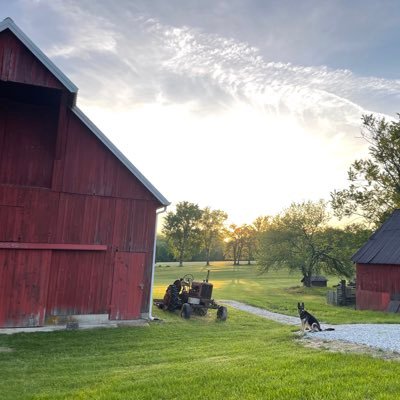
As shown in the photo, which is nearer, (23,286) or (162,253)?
(23,286)

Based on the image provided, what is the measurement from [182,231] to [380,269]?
55.4 m

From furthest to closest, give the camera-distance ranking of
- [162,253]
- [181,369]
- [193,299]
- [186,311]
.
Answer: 1. [162,253]
2. [193,299]
3. [186,311]
4. [181,369]

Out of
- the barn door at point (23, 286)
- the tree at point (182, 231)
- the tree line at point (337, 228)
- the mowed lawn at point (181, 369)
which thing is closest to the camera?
the mowed lawn at point (181, 369)

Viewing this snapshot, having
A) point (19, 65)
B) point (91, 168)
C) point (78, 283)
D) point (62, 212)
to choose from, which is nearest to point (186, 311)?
point (78, 283)

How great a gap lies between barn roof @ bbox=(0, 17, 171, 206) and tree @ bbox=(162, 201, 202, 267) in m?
63.6

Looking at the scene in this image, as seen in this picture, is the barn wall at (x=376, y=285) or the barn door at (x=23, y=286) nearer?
the barn door at (x=23, y=286)

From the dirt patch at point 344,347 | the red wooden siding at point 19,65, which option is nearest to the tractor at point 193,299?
the dirt patch at point 344,347

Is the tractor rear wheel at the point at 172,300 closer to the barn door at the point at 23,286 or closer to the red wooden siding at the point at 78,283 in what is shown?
the red wooden siding at the point at 78,283

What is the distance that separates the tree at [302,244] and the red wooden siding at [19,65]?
117 ft

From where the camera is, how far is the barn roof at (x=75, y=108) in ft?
41.4

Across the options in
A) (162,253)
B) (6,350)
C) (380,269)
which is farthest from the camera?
(162,253)

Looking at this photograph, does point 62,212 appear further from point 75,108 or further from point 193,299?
point 193,299

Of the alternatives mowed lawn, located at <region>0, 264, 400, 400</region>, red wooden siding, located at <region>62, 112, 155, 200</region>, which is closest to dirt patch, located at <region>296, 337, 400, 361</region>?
mowed lawn, located at <region>0, 264, 400, 400</region>

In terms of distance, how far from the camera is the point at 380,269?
26.8 meters
